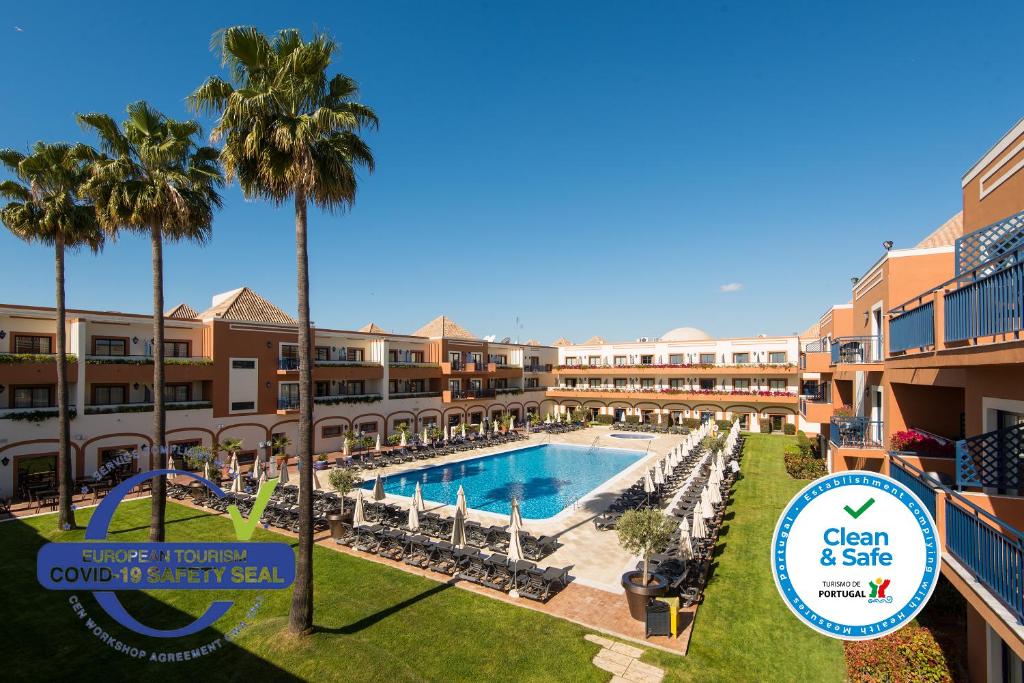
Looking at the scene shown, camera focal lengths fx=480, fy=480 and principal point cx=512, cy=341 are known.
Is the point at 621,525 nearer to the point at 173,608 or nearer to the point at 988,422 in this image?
the point at 988,422

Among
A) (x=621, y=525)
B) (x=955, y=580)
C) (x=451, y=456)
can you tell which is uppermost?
(x=955, y=580)

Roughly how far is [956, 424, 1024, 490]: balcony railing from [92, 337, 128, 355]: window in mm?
34154

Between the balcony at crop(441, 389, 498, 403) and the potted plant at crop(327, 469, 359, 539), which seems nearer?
the potted plant at crop(327, 469, 359, 539)

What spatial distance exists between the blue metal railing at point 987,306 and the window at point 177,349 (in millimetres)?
33581

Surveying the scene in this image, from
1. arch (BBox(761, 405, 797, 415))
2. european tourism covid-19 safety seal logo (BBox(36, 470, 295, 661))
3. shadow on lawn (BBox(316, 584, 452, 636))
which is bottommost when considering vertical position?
shadow on lawn (BBox(316, 584, 452, 636))

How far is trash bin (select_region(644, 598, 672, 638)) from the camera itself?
10828 millimetres

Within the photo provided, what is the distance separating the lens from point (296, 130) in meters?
10.9

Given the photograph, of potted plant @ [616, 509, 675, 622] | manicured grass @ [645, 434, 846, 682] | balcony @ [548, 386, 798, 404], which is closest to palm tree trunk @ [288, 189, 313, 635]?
potted plant @ [616, 509, 675, 622]

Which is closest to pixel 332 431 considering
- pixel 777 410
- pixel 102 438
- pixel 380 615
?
pixel 102 438

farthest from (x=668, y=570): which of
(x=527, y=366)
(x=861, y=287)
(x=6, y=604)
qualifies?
(x=527, y=366)

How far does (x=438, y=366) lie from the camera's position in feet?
140

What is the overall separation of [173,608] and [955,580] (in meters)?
16.1

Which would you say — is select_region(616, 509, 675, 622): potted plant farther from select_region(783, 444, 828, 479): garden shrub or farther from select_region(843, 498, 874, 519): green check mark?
select_region(783, 444, 828, 479): garden shrub

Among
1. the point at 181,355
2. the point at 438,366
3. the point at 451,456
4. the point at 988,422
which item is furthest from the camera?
the point at 438,366
